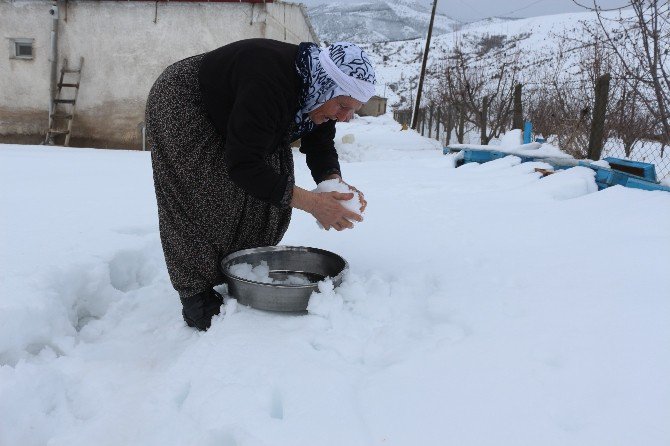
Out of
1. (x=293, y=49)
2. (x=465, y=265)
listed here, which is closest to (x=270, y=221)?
(x=293, y=49)

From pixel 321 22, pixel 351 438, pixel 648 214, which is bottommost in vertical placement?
pixel 351 438

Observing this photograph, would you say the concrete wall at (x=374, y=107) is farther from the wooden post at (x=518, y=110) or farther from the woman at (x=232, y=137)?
the woman at (x=232, y=137)

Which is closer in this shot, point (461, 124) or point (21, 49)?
point (21, 49)

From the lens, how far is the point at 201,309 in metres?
1.79

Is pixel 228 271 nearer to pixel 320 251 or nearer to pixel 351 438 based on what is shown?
pixel 320 251

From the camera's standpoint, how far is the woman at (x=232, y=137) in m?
1.50

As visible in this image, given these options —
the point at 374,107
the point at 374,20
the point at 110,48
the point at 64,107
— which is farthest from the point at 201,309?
the point at 374,20

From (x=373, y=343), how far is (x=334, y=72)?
0.88 m

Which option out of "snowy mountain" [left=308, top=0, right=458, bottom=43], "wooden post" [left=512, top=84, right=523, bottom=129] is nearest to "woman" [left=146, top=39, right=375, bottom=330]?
"wooden post" [left=512, top=84, right=523, bottom=129]

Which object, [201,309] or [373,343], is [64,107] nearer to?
[201,309]

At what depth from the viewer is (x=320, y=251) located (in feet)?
7.03

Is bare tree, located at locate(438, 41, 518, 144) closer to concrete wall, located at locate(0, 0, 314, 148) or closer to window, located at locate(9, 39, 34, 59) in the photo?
concrete wall, located at locate(0, 0, 314, 148)

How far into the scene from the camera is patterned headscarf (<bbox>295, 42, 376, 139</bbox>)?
60.2 inches

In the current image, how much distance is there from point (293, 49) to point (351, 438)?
4.01 ft
